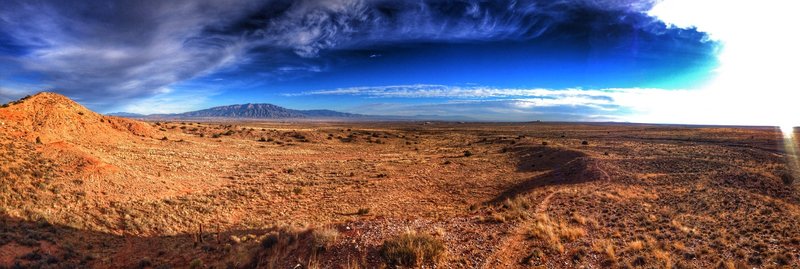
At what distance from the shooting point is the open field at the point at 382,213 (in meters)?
8.71

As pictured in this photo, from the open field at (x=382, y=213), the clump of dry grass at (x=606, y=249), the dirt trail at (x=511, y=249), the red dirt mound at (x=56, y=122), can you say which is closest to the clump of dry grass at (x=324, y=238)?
the open field at (x=382, y=213)

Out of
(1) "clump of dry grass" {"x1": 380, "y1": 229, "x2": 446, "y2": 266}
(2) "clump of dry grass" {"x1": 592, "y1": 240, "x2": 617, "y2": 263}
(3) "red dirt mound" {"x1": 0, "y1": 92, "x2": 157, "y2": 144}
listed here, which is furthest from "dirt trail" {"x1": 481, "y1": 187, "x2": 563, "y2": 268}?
(3) "red dirt mound" {"x1": 0, "y1": 92, "x2": 157, "y2": 144}

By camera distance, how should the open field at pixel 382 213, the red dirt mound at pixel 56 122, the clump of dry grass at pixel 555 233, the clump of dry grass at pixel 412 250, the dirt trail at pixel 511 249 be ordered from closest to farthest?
the clump of dry grass at pixel 412 250
the dirt trail at pixel 511 249
the open field at pixel 382 213
the clump of dry grass at pixel 555 233
the red dirt mound at pixel 56 122

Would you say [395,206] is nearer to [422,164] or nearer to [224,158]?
[422,164]

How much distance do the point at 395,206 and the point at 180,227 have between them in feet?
32.3

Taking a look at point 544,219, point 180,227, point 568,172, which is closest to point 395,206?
point 544,219

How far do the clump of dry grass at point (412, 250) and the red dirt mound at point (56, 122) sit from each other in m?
24.1

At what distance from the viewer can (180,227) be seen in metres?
13.8

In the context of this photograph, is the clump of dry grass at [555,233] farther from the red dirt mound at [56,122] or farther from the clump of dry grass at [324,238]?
the red dirt mound at [56,122]

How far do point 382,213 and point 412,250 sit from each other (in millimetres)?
8223

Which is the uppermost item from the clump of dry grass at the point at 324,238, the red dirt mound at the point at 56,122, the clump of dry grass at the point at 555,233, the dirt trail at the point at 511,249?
the red dirt mound at the point at 56,122

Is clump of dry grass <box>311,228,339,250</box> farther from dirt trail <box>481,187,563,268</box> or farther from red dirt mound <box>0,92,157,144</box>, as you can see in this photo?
red dirt mound <box>0,92,157,144</box>

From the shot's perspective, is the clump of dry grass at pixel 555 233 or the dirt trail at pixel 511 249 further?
the clump of dry grass at pixel 555 233

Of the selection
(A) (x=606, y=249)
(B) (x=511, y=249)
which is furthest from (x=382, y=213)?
(A) (x=606, y=249)
